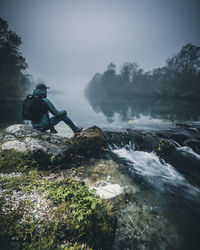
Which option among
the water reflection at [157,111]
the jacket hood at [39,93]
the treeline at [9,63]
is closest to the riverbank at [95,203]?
the jacket hood at [39,93]

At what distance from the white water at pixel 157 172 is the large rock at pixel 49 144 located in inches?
76.4

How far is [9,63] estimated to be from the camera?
29.2 metres

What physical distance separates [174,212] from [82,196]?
9.24 ft

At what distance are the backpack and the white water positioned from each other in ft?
14.7

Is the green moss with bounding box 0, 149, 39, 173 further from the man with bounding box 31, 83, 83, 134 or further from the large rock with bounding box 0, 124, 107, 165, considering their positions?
the man with bounding box 31, 83, 83, 134

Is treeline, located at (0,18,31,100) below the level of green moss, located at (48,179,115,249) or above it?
above

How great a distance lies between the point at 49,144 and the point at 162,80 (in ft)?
239

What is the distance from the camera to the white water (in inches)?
154

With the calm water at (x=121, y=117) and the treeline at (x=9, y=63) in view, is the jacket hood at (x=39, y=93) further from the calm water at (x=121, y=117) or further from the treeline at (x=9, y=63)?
the treeline at (x=9, y=63)

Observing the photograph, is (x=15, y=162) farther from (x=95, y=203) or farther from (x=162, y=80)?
(x=162, y=80)

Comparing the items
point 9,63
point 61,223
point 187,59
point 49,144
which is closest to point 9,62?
point 9,63

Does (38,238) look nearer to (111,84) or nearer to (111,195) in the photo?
(111,195)

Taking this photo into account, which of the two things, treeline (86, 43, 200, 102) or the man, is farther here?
treeline (86, 43, 200, 102)

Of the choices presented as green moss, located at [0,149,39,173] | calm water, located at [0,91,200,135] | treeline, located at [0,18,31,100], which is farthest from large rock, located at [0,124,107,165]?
treeline, located at [0,18,31,100]
